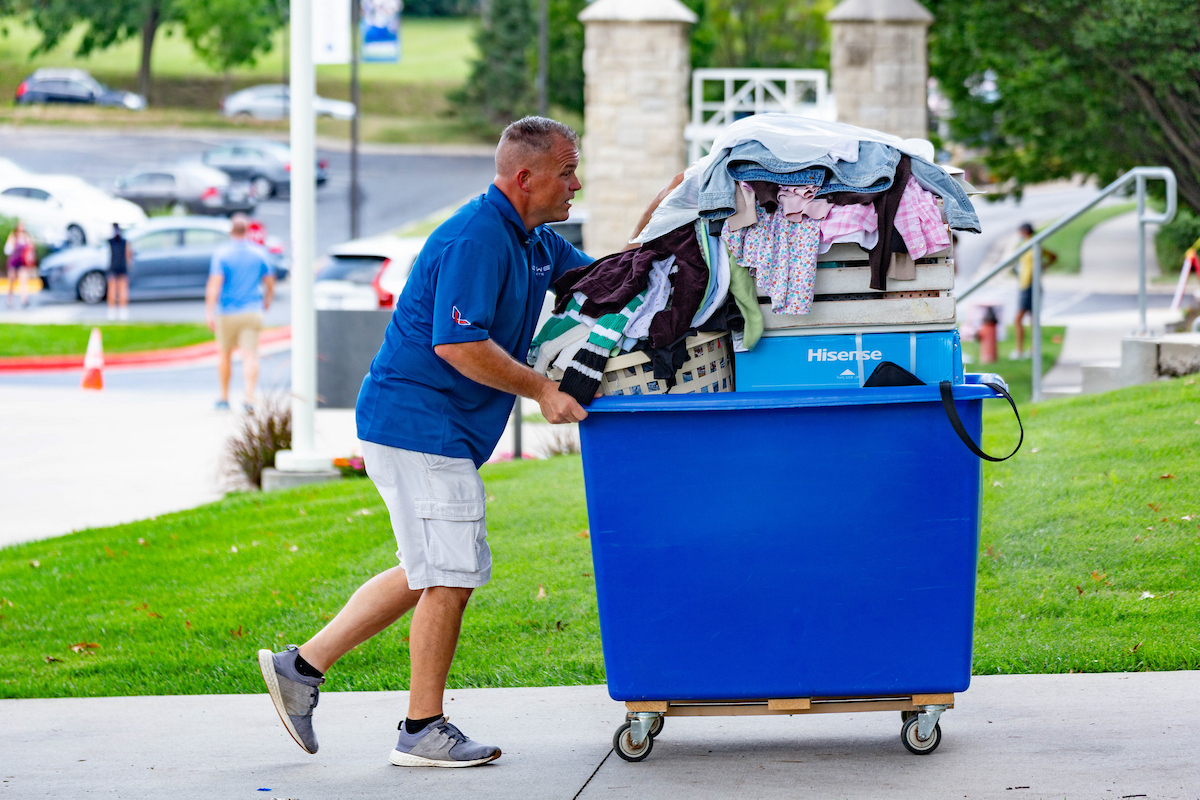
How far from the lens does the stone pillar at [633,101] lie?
55.5ft

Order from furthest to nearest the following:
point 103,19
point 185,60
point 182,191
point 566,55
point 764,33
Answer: point 185,60 < point 103,19 < point 566,55 < point 182,191 < point 764,33

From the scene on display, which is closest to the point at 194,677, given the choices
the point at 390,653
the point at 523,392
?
the point at 390,653

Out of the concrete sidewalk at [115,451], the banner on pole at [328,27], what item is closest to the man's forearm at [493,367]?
the concrete sidewalk at [115,451]

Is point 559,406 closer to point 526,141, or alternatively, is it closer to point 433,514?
point 433,514

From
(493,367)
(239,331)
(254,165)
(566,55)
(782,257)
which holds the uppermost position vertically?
(566,55)

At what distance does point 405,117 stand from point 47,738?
5527 cm

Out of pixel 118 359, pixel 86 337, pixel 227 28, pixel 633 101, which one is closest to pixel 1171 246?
pixel 633 101

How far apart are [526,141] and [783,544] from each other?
1341 mm

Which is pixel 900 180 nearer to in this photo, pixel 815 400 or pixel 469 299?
pixel 815 400

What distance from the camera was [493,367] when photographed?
3.61 meters

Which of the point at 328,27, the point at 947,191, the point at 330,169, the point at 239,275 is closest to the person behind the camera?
the point at 947,191

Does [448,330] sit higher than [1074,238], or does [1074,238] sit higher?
[448,330]

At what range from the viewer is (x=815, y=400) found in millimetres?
3508

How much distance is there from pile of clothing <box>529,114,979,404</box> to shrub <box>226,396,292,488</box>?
657cm
